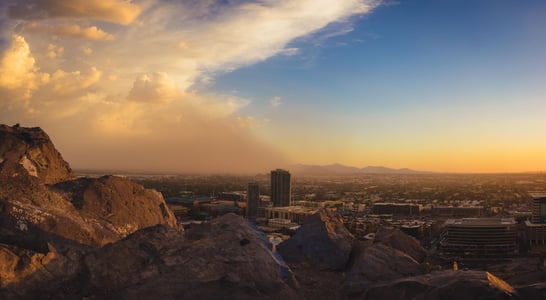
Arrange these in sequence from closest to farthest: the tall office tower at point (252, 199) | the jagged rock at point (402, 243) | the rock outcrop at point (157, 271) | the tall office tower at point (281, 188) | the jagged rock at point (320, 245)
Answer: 1. the rock outcrop at point (157, 271)
2. the jagged rock at point (320, 245)
3. the jagged rock at point (402, 243)
4. the tall office tower at point (252, 199)
5. the tall office tower at point (281, 188)

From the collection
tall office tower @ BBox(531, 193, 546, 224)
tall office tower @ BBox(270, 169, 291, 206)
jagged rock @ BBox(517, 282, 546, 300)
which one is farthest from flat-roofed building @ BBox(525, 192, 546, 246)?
jagged rock @ BBox(517, 282, 546, 300)

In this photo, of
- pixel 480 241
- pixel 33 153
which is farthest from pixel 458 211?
pixel 33 153

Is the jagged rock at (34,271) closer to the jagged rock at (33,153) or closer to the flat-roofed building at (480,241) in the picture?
the jagged rock at (33,153)

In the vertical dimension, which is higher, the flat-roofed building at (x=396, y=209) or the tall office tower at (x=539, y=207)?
the tall office tower at (x=539, y=207)

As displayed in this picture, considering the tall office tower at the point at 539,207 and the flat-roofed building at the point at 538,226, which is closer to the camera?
the flat-roofed building at the point at 538,226

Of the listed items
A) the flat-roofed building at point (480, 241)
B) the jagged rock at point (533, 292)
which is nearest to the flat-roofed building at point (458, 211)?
the flat-roofed building at point (480, 241)

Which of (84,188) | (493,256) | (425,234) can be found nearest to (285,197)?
(425,234)
